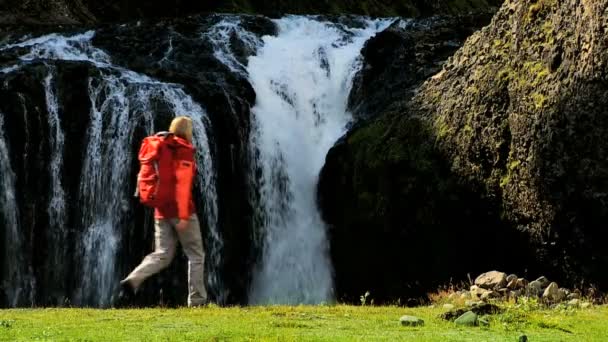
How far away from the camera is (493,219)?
2014cm

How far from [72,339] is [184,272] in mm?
15832

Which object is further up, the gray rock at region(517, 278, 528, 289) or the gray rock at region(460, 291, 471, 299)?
the gray rock at region(517, 278, 528, 289)

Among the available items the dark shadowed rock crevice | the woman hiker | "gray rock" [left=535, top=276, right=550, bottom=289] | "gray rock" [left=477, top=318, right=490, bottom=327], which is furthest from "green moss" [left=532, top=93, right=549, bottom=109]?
the dark shadowed rock crevice

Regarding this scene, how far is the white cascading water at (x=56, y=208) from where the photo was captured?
23328mm

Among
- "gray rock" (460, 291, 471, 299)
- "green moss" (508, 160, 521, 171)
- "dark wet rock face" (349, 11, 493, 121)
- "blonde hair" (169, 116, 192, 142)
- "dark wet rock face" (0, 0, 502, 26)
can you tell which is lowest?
"gray rock" (460, 291, 471, 299)

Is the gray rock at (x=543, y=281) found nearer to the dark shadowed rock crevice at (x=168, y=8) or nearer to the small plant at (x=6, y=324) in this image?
the small plant at (x=6, y=324)

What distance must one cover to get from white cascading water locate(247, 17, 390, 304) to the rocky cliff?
2.78ft

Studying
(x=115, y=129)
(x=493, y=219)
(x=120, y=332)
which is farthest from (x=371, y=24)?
(x=120, y=332)

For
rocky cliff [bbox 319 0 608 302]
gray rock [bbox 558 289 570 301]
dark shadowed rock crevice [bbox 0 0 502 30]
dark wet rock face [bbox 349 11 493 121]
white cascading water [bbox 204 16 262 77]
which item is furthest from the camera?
dark shadowed rock crevice [bbox 0 0 502 30]

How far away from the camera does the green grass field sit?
8750mm

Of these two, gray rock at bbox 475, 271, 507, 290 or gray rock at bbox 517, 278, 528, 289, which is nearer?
gray rock at bbox 517, 278, 528, 289

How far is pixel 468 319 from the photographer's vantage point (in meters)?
10.2

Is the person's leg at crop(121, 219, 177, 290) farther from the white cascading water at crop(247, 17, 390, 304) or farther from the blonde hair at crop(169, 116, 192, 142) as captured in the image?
the white cascading water at crop(247, 17, 390, 304)

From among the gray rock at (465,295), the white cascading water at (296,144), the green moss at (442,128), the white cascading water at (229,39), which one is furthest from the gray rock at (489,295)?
the white cascading water at (229,39)
